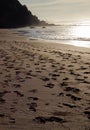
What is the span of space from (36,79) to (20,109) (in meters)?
2.59

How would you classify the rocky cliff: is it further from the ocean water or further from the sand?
the sand

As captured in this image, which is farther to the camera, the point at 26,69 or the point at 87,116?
the point at 26,69

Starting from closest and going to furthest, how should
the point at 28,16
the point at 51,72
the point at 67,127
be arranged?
the point at 67,127
the point at 51,72
the point at 28,16

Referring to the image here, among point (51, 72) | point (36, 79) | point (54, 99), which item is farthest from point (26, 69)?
point (54, 99)

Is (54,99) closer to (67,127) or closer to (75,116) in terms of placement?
(75,116)

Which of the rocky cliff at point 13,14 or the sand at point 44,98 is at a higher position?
the rocky cliff at point 13,14

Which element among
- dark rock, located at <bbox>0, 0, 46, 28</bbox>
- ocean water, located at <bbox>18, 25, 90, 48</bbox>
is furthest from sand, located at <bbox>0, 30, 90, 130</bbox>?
dark rock, located at <bbox>0, 0, 46, 28</bbox>

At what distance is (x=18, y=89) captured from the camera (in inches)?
264

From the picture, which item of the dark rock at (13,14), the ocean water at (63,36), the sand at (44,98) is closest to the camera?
the sand at (44,98)

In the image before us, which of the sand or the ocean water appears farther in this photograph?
the ocean water

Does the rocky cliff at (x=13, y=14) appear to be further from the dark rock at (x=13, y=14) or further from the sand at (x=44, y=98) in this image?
the sand at (x=44, y=98)

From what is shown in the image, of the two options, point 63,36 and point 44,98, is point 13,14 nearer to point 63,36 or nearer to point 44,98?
point 63,36

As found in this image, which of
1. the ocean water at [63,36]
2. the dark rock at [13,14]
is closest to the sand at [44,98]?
the ocean water at [63,36]

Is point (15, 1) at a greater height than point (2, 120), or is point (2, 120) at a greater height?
point (15, 1)
